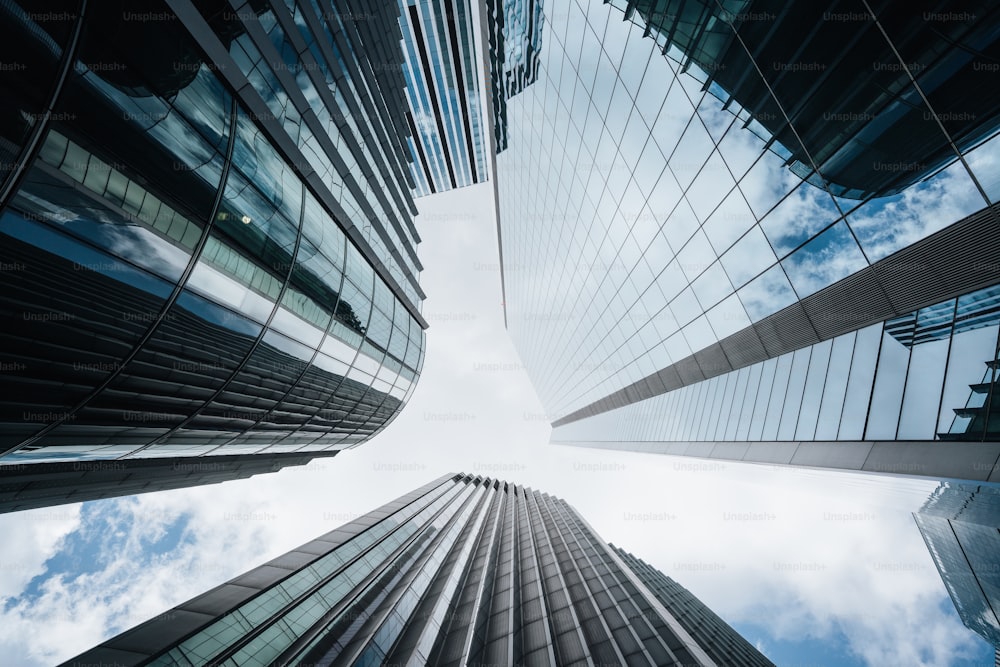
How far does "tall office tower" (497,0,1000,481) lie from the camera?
7289 millimetres

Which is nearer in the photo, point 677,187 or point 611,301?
point 677,187

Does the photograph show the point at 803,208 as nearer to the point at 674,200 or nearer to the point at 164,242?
the point at 674,200

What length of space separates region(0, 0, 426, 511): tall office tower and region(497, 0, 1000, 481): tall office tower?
11766mm

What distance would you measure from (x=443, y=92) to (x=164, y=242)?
68.5m

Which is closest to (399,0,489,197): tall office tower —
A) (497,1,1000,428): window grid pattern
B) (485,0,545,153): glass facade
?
(485,0,545,153): glass facade

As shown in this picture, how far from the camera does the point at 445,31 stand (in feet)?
173

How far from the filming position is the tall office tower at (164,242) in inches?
205

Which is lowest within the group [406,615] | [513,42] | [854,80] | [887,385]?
[406,615]

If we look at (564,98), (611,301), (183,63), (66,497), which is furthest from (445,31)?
(66,497)

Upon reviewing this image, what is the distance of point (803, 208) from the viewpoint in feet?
34.9

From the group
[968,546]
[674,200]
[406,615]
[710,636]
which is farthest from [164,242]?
[710,636]

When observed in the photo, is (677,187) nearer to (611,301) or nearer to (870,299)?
(870,299)

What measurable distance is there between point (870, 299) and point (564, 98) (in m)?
16.7

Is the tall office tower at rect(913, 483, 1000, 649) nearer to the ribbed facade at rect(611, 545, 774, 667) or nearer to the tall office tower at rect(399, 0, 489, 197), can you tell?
the ribbed facade at rect(611, 545, 774, 667)
